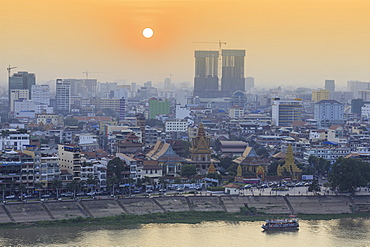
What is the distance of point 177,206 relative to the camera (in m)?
27.5

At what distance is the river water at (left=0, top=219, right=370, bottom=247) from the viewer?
2306 cm

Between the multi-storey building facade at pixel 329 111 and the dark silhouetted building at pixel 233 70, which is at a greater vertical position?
the dark silhouetted building at pixel 233 70

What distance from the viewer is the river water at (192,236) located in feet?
75.7

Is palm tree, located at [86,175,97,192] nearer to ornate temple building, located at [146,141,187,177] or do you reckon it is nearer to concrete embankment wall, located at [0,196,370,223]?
concrete embankment wall, located at [0,196,370,223]

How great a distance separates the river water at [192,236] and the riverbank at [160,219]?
1.39ft

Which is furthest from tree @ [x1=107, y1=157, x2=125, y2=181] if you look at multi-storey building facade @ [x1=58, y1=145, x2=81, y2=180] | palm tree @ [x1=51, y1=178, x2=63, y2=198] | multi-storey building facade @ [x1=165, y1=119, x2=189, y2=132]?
multi-storey building facade @ [x1=165, y1=119, x2=189, y2=132]

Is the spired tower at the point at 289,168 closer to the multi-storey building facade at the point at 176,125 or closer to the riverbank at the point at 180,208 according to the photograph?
the riverbank at the point at 180,208

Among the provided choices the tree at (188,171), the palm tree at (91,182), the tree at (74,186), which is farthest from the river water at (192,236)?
the tree at (188,171)

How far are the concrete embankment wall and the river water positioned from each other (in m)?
1.16

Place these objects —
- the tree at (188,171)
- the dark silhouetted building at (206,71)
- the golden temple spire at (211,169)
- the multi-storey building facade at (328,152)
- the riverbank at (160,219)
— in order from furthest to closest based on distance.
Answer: the dark silhouetted building at (206,71), the multi-storey building facade at (328,152), the golden temple spire at (211,169), the tree at (188,171), the riverbank at (160,219)

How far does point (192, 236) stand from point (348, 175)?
870 cm

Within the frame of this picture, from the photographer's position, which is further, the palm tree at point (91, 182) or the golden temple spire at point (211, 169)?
the golden temple spire at point (211, 169)

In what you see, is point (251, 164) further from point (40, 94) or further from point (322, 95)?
point (322, 95)

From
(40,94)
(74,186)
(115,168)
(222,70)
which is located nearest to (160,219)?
(74,186)
